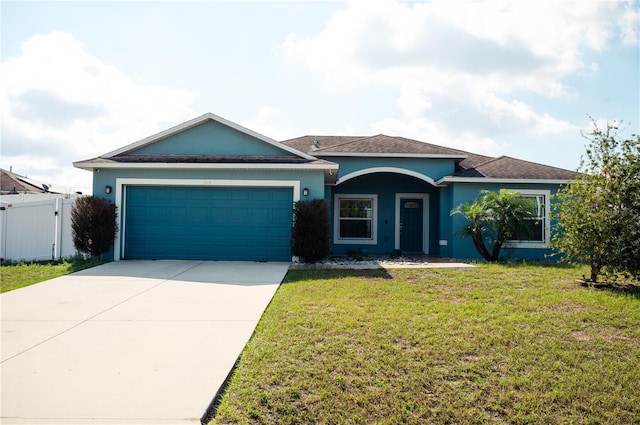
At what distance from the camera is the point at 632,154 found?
8031 mm

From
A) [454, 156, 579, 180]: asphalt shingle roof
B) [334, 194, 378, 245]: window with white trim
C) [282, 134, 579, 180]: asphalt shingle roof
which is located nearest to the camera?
[454, 156, 579, 180]: asphalt shingle roof

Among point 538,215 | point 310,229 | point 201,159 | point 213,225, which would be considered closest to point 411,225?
point 538,215

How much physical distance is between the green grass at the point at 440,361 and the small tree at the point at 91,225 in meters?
7.03

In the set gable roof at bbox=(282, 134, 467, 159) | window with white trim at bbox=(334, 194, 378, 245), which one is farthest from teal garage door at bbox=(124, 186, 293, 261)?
window with white trim at bbox=(334, 194, 378, 245)

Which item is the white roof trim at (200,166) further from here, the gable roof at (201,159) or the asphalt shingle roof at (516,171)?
the asphalt shingle roof at (516,171)

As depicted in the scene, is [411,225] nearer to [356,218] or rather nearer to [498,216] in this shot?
[356,218]

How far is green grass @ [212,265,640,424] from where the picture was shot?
11.6 feet

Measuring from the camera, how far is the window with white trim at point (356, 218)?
641 inches

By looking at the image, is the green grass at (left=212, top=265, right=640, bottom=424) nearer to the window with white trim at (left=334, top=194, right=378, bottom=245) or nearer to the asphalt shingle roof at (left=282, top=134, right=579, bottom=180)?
the asphalt shingle roof at (left=282, top=134, right=579, bottom=180)

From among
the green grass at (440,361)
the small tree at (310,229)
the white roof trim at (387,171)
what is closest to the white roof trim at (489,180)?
the white roof trim at (387,171)

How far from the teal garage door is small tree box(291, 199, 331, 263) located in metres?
0.71

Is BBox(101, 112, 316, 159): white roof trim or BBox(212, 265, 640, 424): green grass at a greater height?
BBox(101, 112, 316, 159): white roof trim

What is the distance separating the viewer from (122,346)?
4824mm

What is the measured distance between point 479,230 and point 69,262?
12260 millimetres
